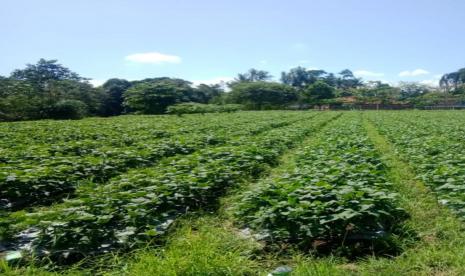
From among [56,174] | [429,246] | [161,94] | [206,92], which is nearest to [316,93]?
[206,92]

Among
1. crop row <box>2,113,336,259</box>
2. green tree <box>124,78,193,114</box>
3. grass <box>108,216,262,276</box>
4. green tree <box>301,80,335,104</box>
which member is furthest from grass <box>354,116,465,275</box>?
green tree <box>301,80,335,104</box>

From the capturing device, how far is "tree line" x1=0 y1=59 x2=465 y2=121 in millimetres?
44156

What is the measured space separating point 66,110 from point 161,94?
14.0m

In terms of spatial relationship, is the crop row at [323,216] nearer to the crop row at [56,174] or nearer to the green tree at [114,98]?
the crop row at [56,174]

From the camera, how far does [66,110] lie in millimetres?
44531

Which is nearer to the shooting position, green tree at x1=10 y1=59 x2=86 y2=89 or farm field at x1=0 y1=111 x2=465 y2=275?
farm field at x1=0 y1=111 x2=465 y2=275

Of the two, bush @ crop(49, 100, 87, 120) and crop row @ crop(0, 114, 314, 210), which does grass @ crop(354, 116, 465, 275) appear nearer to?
crop row @ crop(0, 114, 314, 210)

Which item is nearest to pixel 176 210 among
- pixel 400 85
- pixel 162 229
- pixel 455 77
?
pixel 162 229

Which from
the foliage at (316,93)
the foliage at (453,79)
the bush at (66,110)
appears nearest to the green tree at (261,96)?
the foliage at (316,93)

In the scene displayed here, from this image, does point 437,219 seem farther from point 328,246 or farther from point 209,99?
point 209,99

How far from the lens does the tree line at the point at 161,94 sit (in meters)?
44.2

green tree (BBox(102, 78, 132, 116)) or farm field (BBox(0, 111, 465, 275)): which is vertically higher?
green tree (BBox(102, 78, 132, 116))

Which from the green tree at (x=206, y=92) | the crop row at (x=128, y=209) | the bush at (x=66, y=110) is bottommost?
the crop row at (x=128, y=209)

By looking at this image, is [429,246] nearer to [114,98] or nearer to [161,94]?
[161,94]
